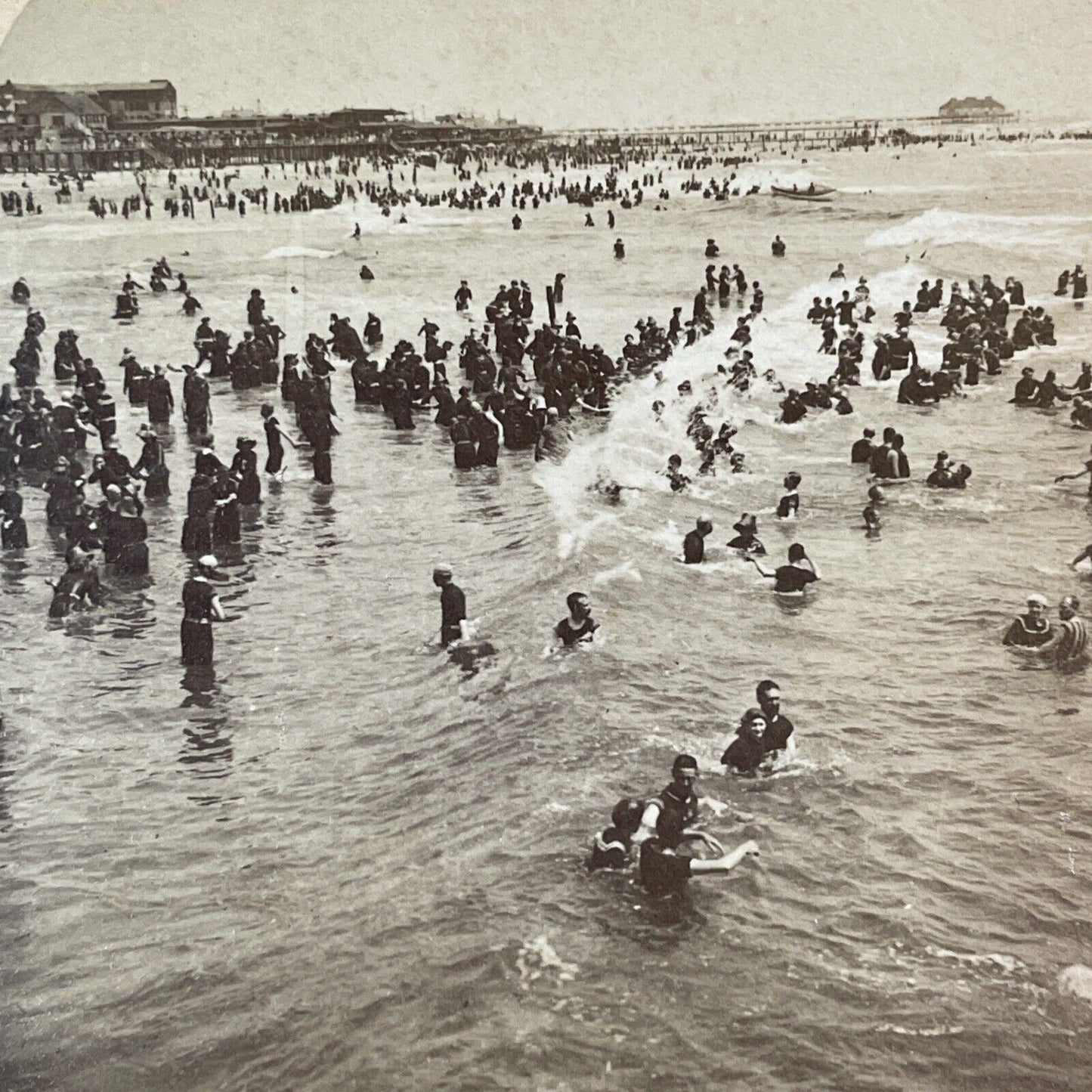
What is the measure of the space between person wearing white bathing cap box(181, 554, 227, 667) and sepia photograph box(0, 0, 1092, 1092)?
0.06 m

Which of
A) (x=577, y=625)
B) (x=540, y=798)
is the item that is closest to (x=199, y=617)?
(x=577, y=625)

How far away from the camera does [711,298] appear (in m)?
43.3

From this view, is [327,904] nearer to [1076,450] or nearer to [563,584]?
[563,584]

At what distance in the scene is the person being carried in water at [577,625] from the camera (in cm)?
1389

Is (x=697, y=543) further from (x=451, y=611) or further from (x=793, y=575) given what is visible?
(x=451, y=611)

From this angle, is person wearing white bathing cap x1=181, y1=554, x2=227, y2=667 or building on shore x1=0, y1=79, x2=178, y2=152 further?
building on shore x1=0, y1=79, x2=178, y2=152

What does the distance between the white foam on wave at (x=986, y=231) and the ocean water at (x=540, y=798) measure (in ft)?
93.6

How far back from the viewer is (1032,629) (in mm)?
13922

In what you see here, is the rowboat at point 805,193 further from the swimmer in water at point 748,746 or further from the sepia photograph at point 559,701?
the swimmer in water at point 748,746

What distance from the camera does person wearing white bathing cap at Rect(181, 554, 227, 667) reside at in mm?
12961

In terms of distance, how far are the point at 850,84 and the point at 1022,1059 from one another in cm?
3265

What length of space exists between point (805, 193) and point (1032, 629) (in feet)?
197

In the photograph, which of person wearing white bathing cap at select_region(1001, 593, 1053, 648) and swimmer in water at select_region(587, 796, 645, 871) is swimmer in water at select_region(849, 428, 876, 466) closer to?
person wearing white bathing cap at select_region(1001, 593, 1053, 648)

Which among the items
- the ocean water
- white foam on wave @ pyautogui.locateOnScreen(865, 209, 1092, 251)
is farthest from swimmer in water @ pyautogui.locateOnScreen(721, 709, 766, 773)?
white foam on wave @ pyautogui.locateOnScreen(865, 209, 1092, 251)
